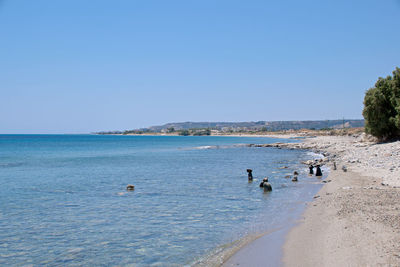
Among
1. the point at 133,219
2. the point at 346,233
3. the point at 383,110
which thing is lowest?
the point at 133,219

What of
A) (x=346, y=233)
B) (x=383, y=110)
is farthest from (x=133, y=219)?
(x=383, y=110)

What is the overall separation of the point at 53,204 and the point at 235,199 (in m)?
9.34

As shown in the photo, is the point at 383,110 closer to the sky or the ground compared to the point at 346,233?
closer to the sky

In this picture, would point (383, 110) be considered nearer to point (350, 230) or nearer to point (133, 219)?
point (350, 230)

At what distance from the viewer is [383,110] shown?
156 ft

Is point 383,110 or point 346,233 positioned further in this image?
point 383,110

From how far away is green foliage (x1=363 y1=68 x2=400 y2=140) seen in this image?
4566 centimetres

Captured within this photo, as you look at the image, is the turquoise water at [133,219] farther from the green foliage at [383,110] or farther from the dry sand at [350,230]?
the green foliage at [383,110]

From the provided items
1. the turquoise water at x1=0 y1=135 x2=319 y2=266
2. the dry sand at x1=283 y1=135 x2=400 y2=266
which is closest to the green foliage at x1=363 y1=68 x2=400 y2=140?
the turquoise water at x1=0 y1=135 x2=319 y2=266

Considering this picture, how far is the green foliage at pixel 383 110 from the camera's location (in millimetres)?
45656

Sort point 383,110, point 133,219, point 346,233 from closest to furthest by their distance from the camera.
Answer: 1. point 346,233
2. point 133,219
3. point 383,110

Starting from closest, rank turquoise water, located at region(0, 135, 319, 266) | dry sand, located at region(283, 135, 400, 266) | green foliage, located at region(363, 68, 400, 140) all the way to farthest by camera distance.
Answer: dry sand, located at region(283, 135, 400, 266) → turquoise water, located at region(0, 135, 319, 266) → green foliage, located at region(363, 68, 400, 140)

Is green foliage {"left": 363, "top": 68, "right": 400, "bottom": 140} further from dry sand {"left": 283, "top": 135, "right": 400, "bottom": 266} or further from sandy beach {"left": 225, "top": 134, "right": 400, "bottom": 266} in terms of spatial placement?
sandy beach {"left": 225, "top": 134, "right": 400, "bottom": 266}

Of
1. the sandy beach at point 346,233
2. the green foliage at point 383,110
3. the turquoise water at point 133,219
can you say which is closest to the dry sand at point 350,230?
the sandy beach at point 346,233
